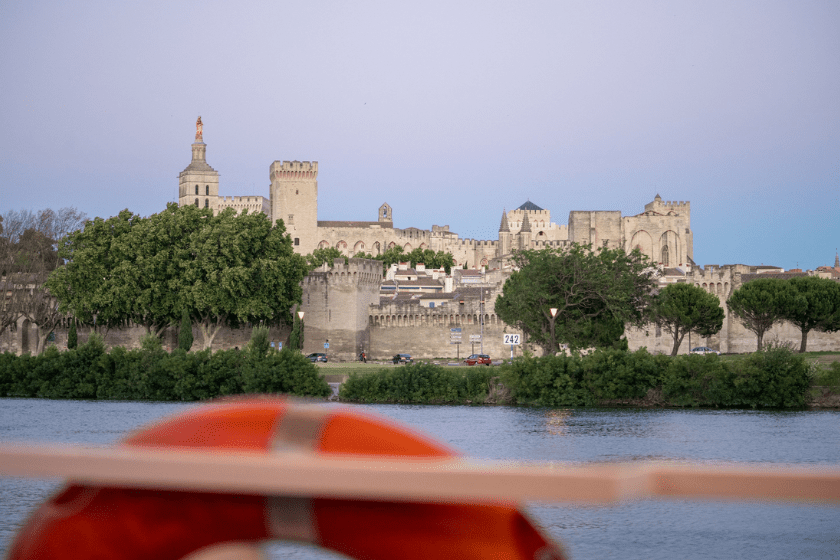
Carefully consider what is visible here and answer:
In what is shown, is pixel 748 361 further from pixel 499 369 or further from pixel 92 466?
pixel 92 466

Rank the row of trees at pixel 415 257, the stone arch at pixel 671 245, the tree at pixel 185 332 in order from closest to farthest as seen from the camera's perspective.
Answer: the tree at pixel 185 332
the row of trees at pixel 415 257
the stone arch at pixel 671 245

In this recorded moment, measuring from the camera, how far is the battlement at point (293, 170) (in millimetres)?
121688

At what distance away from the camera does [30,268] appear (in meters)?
68.8

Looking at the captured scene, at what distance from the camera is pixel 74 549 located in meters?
2.46

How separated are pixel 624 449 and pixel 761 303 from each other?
40.6m

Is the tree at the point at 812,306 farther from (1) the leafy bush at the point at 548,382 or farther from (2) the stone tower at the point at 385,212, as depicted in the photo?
(2) the stone tower at the point at 385,212

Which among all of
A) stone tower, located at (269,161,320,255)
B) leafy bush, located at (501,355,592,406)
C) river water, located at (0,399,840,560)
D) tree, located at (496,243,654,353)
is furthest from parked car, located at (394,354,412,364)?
stone tower, located at (269,161,320,255)

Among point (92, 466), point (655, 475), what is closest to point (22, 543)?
point (92, 466)

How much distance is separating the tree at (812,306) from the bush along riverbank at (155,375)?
3437cm

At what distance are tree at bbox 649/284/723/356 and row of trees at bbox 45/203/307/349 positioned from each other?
2207 cm

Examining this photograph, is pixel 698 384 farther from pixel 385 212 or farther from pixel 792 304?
pixel 385 212

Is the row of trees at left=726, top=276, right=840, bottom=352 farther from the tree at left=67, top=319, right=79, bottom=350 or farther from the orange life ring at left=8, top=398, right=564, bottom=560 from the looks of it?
the orange life ring at left=8, top=398, right=564, bottom=560

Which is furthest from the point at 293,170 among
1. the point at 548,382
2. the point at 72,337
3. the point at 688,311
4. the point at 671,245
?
the point at 548,382

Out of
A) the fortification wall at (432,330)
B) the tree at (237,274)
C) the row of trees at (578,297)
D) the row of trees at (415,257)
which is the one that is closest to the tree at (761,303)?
the row of trees at (578,297)
